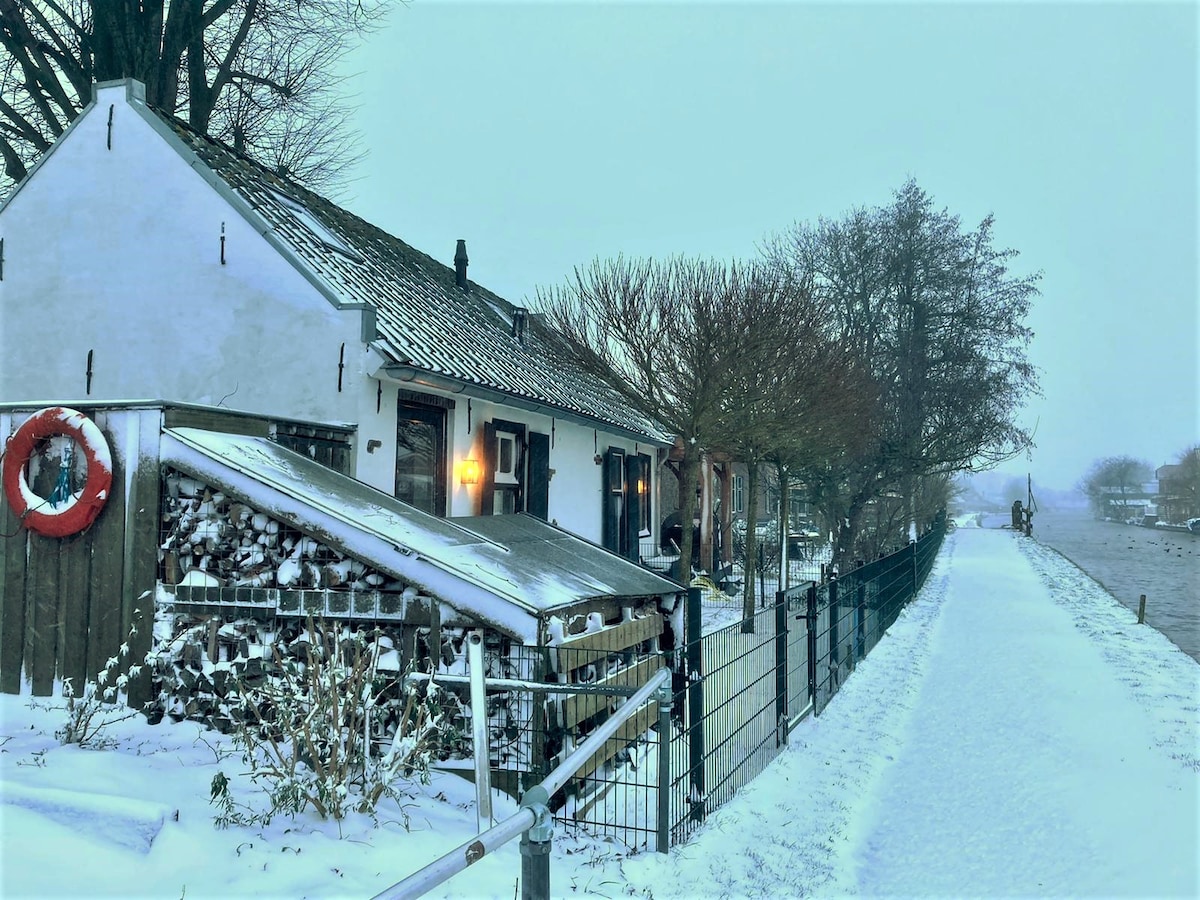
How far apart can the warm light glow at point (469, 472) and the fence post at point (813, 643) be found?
420 centimetres

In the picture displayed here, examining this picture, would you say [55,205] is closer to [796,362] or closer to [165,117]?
[165,117]

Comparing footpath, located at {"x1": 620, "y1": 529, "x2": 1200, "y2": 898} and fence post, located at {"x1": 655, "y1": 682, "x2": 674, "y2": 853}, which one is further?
footpath, located at {"x1": 620, "y1": 529, "x2": 1200, "y2": 898}

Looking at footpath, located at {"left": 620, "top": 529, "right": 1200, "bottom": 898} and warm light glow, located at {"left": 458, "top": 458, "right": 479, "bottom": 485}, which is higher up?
warm light glow, located at {"left": 458, "top": 458, "right": 479, "bottom": 485}

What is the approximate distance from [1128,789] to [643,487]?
12732 millimetres

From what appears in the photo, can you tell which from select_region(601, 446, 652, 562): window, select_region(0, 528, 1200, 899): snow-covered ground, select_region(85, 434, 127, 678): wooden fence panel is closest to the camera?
select_region(0, 528, 1200, 899): snow-covered ground

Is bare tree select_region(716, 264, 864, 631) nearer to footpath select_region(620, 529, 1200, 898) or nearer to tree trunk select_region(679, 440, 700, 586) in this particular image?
tree trunk select_region(679, 440, 700, 586)

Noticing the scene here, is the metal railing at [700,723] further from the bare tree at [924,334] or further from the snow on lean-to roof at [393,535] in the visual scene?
the bare tree at [924,334]

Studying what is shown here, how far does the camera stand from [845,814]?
5.92 metres

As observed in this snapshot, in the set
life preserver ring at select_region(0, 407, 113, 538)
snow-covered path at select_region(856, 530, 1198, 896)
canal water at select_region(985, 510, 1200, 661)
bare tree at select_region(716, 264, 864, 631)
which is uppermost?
bare tree at select_region(716, 264, 864, 631)

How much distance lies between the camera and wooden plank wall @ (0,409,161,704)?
559 centimetres

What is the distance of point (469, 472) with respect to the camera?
407 inches

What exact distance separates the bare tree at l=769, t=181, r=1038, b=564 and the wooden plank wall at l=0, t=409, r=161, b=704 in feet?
64.2

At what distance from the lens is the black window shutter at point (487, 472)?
1067cm

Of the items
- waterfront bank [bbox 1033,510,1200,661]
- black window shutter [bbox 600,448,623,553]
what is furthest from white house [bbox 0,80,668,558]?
waterfront bank [bbox 1033,510,1200,661]
